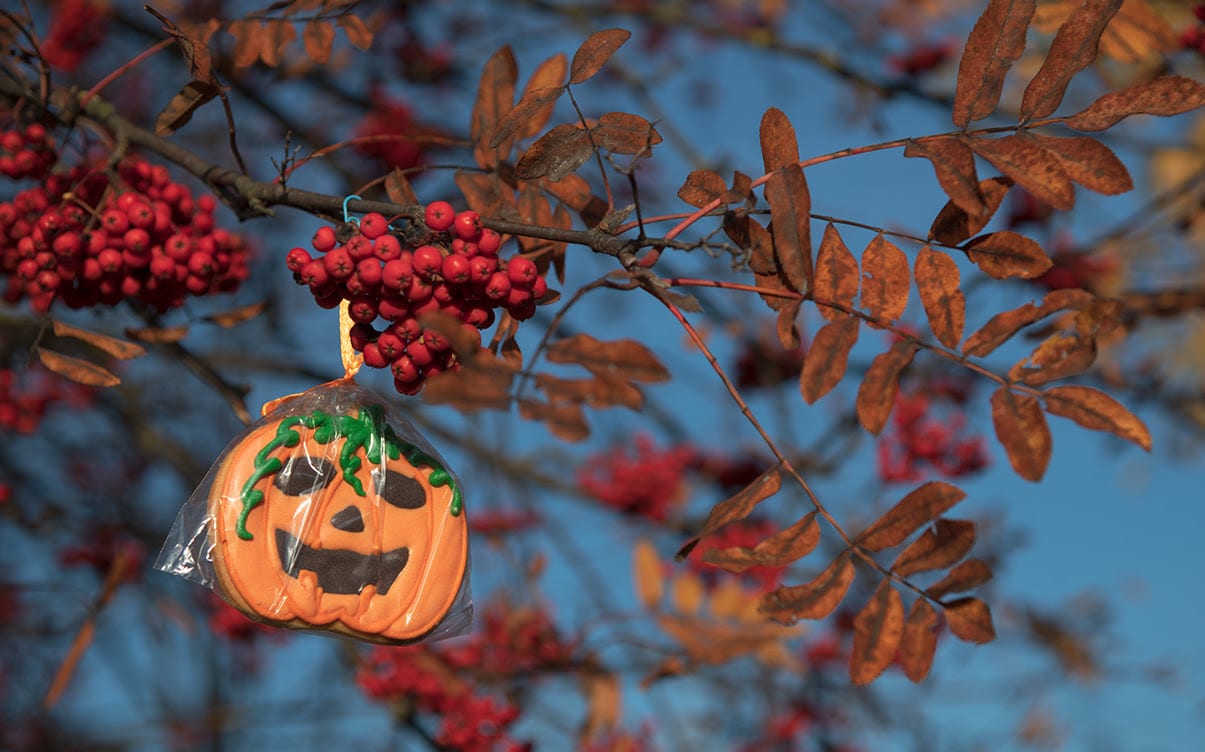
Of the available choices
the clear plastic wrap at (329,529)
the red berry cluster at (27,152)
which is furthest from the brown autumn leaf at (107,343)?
the red berry cluster at (27,152)

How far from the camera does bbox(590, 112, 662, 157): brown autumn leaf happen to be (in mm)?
1420

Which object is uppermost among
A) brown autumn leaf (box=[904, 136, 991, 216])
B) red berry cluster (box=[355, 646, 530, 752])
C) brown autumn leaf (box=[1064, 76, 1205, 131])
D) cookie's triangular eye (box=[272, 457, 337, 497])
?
brown autumn leaf (box=[1064, 76, 1205, 131])

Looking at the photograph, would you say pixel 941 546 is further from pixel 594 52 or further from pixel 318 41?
pixel 318 41

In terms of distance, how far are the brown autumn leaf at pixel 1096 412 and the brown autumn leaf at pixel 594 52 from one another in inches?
30.1

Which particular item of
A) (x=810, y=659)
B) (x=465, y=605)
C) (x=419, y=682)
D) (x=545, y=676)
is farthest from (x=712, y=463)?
(x=465, y=605)

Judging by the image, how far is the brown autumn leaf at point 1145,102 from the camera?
48.1 inches

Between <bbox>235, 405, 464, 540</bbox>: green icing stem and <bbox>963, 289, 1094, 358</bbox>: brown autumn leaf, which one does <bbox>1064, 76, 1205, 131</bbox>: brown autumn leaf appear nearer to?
<bbox>963, 289, 1094, 358</bbox>: brown autumn leaf

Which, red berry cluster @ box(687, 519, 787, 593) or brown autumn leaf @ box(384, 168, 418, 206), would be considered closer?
brown autumn leaf @ box(384, 168, 418, 206)

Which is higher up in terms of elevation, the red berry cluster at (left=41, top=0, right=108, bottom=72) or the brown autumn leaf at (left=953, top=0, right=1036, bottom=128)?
the red berry cluster at (left=41, top=0, right=108, bottom=72)

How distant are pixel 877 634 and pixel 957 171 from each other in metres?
0.65

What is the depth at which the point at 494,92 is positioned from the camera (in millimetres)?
1786

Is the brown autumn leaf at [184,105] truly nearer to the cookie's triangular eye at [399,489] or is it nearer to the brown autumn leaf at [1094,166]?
the cookie's triangular eye at [399,489]

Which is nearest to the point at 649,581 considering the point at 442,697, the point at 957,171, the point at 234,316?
the point at 442,697

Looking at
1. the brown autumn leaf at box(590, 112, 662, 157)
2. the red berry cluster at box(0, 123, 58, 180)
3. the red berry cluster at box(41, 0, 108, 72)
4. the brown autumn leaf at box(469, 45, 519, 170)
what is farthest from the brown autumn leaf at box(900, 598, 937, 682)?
the red berry cluster at box(41, 0, 108, 72)
